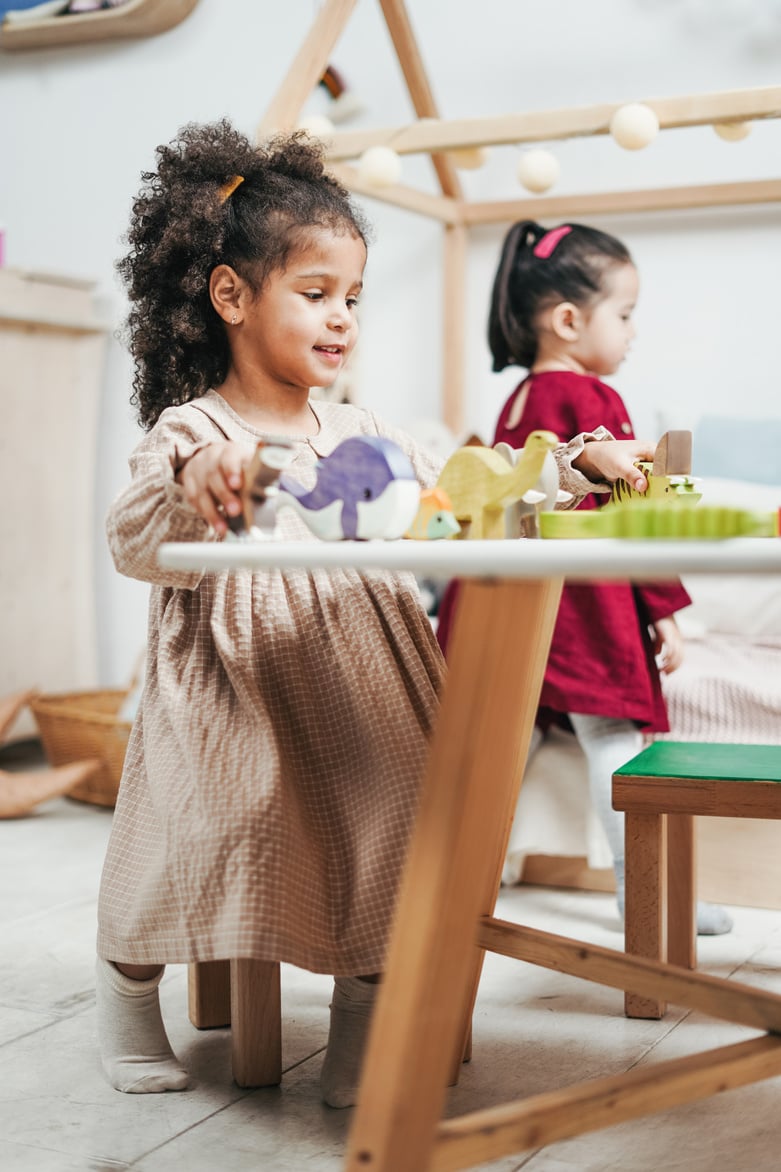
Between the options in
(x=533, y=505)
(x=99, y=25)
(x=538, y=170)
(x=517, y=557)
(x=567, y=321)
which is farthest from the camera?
(x=99, y=25)

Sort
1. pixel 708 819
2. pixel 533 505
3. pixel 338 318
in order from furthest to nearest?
pixel 708 819 < pixel 338 318 < pixel 533 505

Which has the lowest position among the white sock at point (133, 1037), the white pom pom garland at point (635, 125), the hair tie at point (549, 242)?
the white sock at point (133, 1037)

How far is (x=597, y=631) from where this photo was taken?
5.39ft

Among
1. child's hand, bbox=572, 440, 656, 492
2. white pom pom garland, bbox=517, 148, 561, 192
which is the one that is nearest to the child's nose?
child's hand, bbox=572, 440, 656, 492

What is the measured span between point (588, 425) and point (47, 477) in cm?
131

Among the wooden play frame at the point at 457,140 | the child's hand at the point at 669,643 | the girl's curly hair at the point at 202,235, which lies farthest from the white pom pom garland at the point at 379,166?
the child's hand at the point at 669,643

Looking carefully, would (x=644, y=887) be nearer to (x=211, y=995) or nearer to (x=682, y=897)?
(x=682, y=897)

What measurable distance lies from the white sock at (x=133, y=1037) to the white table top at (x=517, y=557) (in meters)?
0.47

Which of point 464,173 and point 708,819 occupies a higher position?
point 464,173

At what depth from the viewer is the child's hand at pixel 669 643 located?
1.65 m

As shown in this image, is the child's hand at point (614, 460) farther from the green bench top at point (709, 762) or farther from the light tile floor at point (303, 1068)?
the light tile floor at point (303, 1068)

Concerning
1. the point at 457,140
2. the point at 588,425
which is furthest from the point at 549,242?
the point at 588,425

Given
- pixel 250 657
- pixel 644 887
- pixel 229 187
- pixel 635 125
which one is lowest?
pixel 644 887

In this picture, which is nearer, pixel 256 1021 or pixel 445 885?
pixel 445 885
